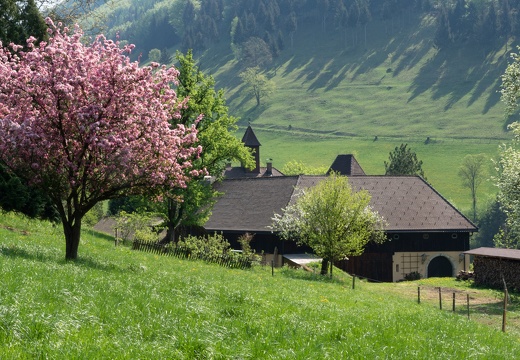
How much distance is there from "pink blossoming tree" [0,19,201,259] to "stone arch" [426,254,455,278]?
42.2 m

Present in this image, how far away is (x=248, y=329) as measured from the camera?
12180mm

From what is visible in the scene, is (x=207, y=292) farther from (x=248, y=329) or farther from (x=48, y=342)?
(x=48, y=342)

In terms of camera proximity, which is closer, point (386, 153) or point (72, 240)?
point (72, 240)

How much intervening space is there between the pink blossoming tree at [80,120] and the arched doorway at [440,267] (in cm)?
4228

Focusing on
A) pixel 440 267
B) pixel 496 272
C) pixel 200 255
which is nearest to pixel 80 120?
pixel 200 255

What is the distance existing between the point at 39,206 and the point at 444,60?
588ft

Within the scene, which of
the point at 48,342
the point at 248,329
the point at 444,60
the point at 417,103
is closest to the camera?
the point at 48,342

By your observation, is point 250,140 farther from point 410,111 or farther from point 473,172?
point 410,111

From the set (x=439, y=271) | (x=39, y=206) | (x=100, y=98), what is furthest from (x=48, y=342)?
(x=439, y=271)

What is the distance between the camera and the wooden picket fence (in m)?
37.0

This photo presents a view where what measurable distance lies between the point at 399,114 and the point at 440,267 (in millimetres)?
113795

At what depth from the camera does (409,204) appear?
61.4 metres

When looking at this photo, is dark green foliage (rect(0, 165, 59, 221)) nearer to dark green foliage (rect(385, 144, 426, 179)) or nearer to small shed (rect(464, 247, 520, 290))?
small shed (rect(464, 247, 520, 290))

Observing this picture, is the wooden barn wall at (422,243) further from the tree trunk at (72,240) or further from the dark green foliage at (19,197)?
the tree trunk at (72,240)
